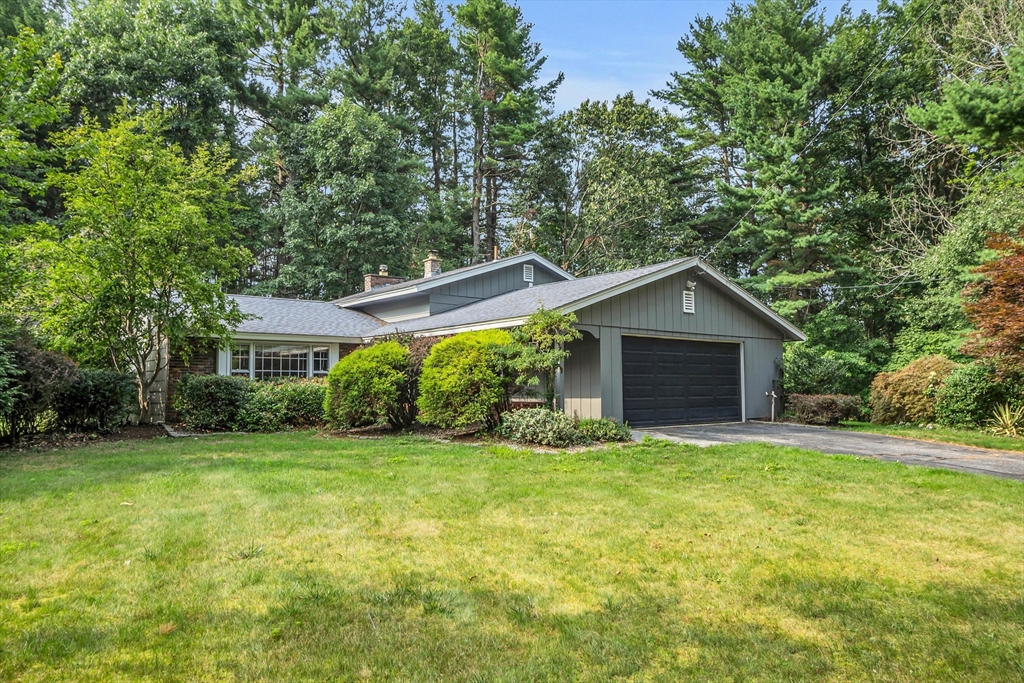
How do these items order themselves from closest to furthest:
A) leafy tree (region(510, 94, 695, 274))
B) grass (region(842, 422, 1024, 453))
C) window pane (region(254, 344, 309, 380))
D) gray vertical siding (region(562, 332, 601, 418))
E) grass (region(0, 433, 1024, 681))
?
grass (region(0, 433, 1024, 681)) < grass (region(842, 422, 1024, 453)) < gray vertical siding (region(562, 332, 601, 418)) < window pane (region(254, 344, 309, 380)) < leafy tree (region(510, 94, 695, 274))

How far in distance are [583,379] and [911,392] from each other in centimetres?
832

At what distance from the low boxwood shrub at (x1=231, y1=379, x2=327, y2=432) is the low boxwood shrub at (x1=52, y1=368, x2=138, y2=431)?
85.3 inches

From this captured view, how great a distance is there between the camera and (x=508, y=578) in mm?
3787

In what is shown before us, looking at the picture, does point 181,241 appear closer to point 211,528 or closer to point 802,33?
point 211,528

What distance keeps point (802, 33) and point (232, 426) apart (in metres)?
25.6

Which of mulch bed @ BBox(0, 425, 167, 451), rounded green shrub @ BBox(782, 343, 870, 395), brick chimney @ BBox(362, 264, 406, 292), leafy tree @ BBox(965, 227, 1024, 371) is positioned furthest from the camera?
brick chimney @ BBox(362, 264, 406, 292)

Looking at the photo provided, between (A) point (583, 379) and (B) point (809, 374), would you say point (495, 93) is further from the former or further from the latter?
(A) point (583, 379)

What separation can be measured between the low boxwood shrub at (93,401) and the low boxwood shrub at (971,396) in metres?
17.5

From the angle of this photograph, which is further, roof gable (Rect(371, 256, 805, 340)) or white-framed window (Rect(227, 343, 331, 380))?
white-framed window (Rect(227, 343, 331, 380))

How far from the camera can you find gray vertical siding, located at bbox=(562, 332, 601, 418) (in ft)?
41.0

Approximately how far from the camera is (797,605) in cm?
339

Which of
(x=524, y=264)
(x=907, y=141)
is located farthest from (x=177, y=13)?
(x=907, y=141)

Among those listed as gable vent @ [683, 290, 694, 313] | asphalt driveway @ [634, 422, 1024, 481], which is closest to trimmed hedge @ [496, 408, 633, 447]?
asphalt driveway @ [634, 422, 1024, 481]

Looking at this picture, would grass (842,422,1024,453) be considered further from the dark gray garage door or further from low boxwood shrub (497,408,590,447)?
low boxwood shrub (497,408,590,447)
